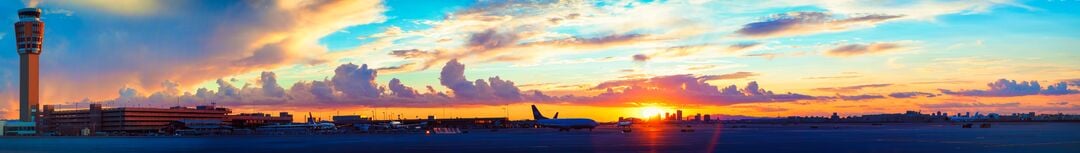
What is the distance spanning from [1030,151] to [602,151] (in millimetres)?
37160

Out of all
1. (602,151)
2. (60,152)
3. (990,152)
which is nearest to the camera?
(990,152)

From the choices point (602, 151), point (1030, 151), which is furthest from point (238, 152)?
point (1030, 151)

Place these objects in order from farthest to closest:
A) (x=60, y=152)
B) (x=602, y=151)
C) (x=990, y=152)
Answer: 1. (x=60, y=152)
2. (x=602, y=151)
3. (x=990, y=152)

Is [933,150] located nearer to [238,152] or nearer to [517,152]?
[517,152]

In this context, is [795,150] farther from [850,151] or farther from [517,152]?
[517,152]

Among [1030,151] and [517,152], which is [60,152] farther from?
[1030,151]

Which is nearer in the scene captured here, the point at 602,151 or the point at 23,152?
the point at 602,151

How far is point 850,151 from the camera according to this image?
8281 centimetres

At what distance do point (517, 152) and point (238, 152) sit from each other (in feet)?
88.8

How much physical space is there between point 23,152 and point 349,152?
4133cm

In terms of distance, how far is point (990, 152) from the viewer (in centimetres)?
8044

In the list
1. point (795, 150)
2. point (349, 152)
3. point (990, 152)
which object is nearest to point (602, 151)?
point (795, 150)

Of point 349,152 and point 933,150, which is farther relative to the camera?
point 349,152

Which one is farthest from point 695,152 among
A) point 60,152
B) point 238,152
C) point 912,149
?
point 60,152
